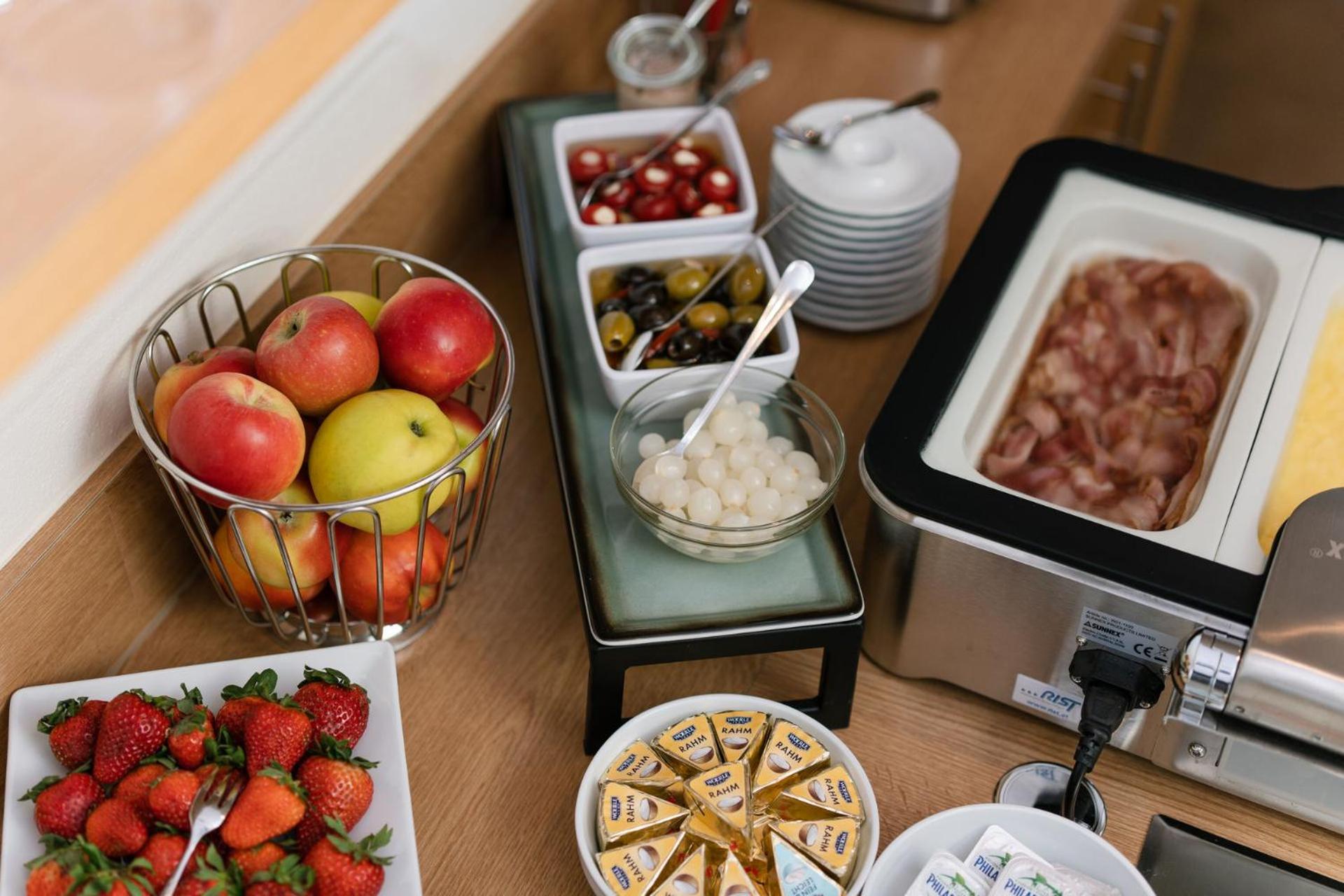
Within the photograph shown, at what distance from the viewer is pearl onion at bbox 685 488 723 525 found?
844 millimetres

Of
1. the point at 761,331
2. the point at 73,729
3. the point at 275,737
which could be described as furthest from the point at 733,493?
the point at 73,729

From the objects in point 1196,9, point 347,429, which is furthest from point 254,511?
point 1196,9

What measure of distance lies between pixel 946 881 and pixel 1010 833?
6 centimetres

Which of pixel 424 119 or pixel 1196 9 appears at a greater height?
pixel 424 119

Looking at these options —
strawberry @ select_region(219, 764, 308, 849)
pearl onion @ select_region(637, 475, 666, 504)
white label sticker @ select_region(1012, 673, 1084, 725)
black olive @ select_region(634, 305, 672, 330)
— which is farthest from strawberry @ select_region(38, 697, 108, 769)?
white label sticker @ select_region(1012, 673, 1084, 725)

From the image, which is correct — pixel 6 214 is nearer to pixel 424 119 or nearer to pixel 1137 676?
pixel 424 119

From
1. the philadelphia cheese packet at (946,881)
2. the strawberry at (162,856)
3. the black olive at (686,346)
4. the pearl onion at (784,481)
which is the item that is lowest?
the philadelphia cheese packet at (946,881)

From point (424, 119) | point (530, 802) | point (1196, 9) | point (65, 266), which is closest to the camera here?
point (65, 266)

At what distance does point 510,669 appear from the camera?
3.04 feet

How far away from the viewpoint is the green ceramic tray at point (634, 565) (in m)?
0.82

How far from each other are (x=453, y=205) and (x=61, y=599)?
0.53 m

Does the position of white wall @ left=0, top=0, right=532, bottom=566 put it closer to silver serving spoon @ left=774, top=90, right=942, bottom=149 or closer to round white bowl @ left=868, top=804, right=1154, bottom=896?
silver serving spoon @ left=774, top=90, right=942, bottom=149

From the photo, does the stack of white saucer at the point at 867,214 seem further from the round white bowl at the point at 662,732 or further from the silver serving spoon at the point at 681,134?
the round white bowl at the point at 662,732

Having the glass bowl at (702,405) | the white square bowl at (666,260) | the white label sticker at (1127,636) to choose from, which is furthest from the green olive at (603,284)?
the white label sticker at (1127,636)
